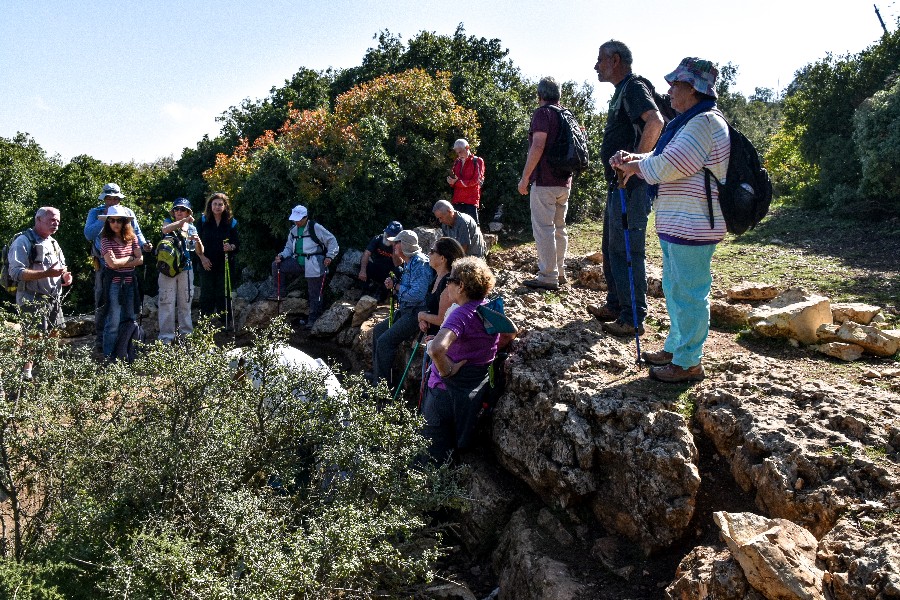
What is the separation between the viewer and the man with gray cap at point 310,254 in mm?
9094

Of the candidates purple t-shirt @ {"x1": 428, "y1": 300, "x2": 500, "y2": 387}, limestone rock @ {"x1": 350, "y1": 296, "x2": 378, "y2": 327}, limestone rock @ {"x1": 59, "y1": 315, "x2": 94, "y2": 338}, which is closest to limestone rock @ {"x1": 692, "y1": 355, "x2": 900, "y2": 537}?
purple t-shirt @ {"x1": 428, "y1": 300, "x2": 500, "y2": 387}

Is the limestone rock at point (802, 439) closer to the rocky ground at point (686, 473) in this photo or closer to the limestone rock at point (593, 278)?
the rocky ground at point (686, 473)

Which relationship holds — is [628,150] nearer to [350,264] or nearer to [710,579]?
[710,579]

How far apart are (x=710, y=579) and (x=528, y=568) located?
131 cm

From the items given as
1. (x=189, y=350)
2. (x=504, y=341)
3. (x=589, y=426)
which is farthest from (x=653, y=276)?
(x=189, y=350)

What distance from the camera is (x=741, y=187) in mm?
4105

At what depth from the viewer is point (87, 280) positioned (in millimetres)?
13703

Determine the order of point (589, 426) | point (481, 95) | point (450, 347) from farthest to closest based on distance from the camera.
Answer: point (481, 95) < point (450, 347) < point (589, 426)

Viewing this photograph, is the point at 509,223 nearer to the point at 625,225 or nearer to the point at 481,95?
the point at 481,95

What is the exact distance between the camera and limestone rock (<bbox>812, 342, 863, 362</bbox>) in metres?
4.79

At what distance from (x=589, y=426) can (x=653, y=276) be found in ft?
9.02

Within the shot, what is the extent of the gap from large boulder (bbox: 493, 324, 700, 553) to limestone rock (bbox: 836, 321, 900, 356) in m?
1.51

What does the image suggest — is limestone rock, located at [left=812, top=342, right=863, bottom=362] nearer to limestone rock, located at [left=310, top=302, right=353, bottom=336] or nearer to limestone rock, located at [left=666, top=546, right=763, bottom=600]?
limestone rock, located at [left=666, top=546, right=763, bottom=600]

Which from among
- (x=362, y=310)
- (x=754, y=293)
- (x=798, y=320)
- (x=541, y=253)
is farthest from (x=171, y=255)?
(x=798, y=320)
